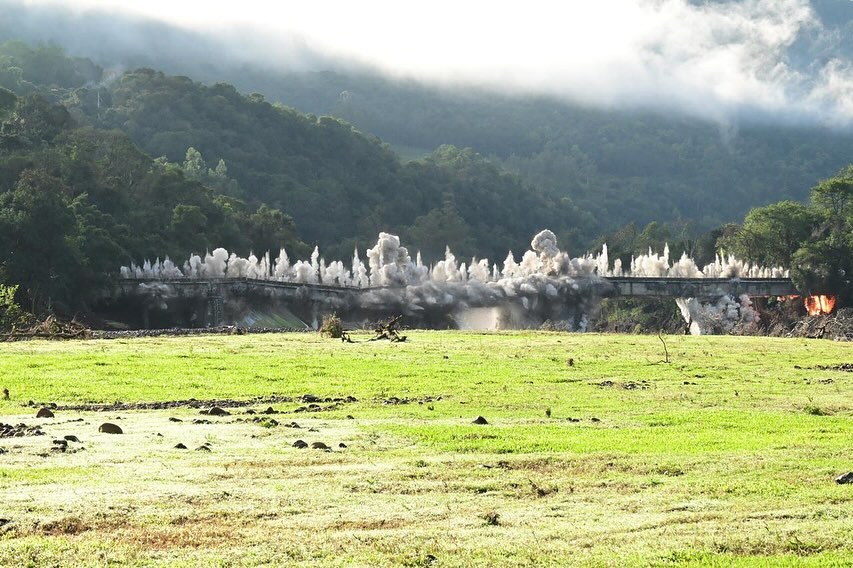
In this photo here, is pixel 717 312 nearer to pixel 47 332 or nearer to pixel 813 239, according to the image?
pixel 813 239

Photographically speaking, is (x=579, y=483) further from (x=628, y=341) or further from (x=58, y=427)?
(x=628, y=341)

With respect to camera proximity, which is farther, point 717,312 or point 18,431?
point 717,312

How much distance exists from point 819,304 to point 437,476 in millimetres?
139911

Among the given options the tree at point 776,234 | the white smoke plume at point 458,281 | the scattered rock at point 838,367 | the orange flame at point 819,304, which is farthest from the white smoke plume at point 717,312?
the scattered rock at point 838,367

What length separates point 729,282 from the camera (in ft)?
525

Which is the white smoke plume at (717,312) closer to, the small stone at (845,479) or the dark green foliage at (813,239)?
the dark green foliage at (813,239)

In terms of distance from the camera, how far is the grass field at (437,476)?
18.1 m

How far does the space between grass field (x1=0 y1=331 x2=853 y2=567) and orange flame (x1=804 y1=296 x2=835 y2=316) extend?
111771 mm

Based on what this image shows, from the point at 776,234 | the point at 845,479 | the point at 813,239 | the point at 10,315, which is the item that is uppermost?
the point at 776,234

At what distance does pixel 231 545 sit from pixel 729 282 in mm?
147082

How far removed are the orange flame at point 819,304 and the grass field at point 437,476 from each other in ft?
367

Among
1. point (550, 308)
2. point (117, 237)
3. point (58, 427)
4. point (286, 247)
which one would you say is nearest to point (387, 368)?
point (58, 427)

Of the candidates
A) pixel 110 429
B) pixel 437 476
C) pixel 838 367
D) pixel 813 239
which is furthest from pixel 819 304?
pixel 437 476

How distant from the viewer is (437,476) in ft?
78.4
